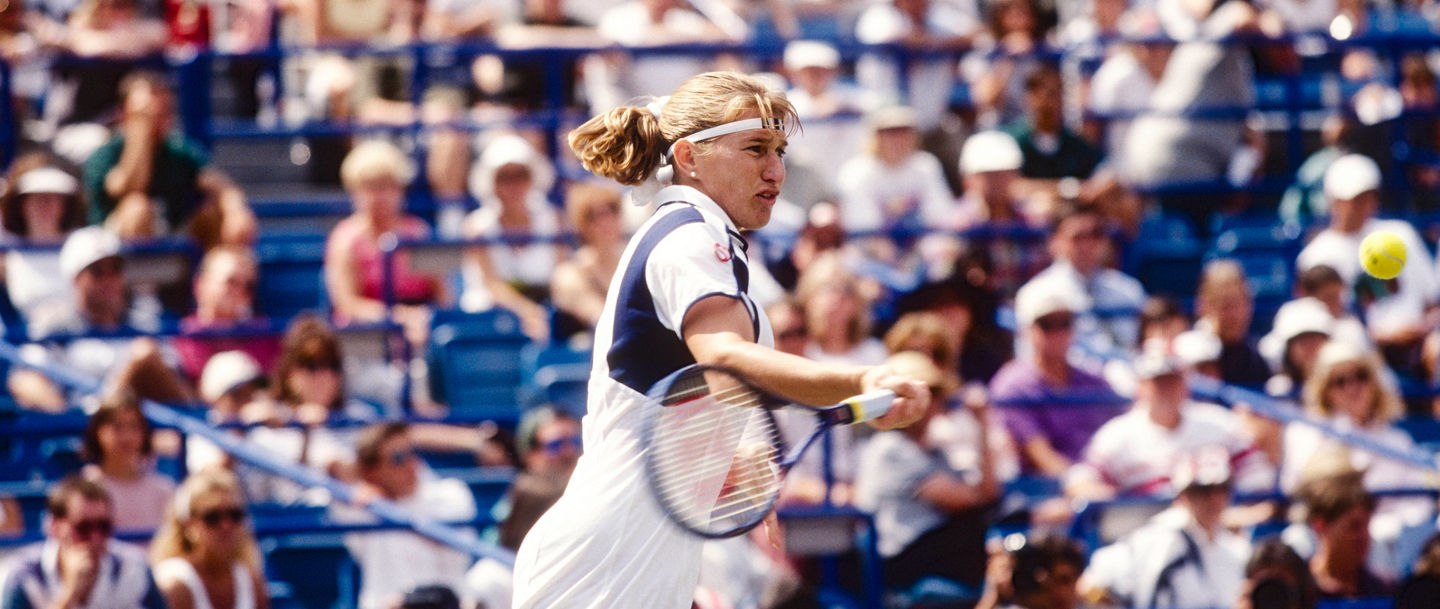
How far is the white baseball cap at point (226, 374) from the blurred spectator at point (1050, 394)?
2.90 m

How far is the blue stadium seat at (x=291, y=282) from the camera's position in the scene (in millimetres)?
8523

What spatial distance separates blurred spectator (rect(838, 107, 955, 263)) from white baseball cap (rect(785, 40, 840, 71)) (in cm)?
55

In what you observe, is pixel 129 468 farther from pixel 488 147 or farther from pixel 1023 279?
pixel 1023 279

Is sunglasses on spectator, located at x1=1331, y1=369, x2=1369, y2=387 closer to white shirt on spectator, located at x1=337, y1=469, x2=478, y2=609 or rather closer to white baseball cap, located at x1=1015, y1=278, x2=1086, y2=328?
white baseball cap, located at x1=1015, y1=278, x2=1086, y2=328

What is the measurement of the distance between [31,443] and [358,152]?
74.8 inches

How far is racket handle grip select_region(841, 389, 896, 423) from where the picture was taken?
3012mm

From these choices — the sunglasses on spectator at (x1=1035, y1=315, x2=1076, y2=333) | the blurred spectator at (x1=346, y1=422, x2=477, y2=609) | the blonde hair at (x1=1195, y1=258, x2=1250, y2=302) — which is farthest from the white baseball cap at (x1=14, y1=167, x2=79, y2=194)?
the blonde hair at (x1=1195, y1=258, x2=1250, y2=302)

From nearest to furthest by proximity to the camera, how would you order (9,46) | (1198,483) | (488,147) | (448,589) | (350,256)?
(448,589) → (1198,483) → (350,256) → (488,147) → (9,46)

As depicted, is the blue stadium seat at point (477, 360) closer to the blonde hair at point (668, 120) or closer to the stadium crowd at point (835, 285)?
the stadium crowd at point (835, 285)

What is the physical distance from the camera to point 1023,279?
8633 millimetres

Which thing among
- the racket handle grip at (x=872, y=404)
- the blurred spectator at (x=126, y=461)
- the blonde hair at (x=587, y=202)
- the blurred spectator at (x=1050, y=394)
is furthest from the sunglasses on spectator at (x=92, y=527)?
the racket handle grip at (x=872, y=404)

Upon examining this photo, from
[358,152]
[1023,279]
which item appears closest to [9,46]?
[358,152]

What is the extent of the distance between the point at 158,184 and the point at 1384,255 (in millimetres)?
5266

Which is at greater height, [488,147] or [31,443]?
[488,147]
